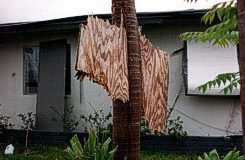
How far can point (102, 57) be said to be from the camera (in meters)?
1.44

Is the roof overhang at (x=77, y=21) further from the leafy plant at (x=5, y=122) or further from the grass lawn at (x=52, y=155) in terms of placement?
the grass lawn at (x=52, y=155)

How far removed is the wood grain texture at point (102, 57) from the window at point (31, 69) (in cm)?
615

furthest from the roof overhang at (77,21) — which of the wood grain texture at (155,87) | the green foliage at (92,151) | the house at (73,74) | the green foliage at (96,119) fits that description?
the wood grain texture at (155,87)

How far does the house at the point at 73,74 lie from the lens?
17.6ft

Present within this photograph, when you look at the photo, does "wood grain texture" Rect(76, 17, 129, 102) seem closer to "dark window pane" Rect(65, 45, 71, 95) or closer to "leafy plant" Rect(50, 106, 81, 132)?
"leafy plant" Rect(50, 106, 81, 132)

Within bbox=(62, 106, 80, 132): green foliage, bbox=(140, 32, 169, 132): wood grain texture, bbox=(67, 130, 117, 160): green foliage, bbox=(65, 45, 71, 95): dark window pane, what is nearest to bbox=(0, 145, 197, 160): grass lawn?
bbox=(62, 106, 80, 132): green foliage

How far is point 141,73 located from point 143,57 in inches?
5.3

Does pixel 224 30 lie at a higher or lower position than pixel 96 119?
higher

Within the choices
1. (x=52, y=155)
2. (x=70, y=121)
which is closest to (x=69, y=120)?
(x=70, y=121)

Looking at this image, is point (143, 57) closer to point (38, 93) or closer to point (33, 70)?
point (38, 93)

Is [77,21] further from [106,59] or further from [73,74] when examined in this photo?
[106,59]

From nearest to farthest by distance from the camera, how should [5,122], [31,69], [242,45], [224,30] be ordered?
[242,45]
[224,30]
[5,122]
[31,69]

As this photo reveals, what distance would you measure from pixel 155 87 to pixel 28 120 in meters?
5.97

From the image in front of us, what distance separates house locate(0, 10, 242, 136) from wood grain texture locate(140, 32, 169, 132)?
3.65 metres
